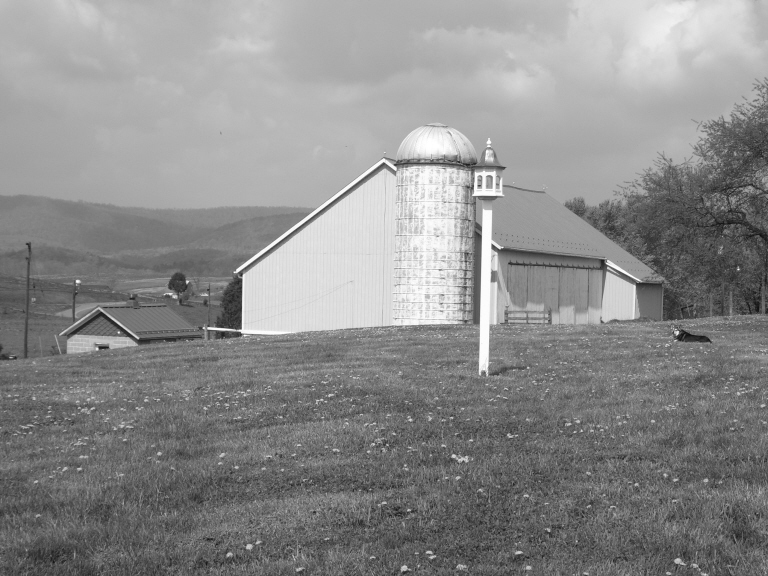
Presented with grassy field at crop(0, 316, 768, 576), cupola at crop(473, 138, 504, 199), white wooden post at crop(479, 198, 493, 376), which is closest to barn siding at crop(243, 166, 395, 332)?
cupola at crop(473, 138, 504, 199)

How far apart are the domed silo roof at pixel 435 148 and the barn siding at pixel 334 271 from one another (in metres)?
2.40

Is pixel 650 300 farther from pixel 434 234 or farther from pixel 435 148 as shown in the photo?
pixel 435 148

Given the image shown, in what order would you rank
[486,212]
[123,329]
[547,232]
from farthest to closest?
[123,329]
[547,232]
[486,212]

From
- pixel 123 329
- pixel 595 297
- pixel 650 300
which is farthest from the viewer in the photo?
pixel 123 329

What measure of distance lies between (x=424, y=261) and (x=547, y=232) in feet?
36.7

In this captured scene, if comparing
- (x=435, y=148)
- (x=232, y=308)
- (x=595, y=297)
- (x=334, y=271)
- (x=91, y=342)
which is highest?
(x=435, y=148)

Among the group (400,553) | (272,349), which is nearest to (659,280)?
(272,349)

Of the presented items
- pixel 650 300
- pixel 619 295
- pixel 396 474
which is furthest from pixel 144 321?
pixel 396 474

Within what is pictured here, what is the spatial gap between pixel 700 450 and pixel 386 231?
32.3 metres

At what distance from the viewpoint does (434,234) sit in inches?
1518

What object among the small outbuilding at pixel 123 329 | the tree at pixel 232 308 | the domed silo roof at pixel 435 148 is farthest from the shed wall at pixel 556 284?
the tree at pixel 232 308

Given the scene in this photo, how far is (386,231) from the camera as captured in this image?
1651 inches

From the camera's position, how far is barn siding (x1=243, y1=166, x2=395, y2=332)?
42.1 meters

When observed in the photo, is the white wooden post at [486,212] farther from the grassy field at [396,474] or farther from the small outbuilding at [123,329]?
the small outbuilding at [123,329]
